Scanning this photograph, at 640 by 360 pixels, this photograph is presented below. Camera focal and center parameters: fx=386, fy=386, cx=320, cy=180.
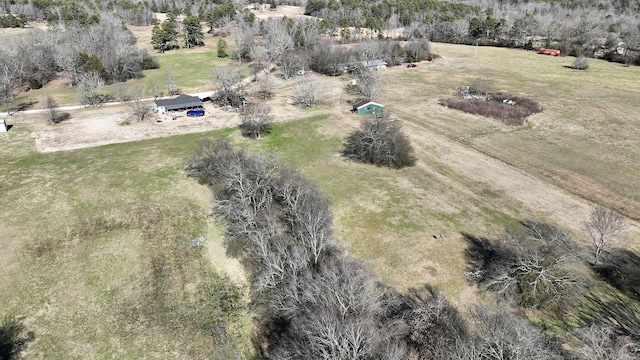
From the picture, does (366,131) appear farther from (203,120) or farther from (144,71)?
(144,71)

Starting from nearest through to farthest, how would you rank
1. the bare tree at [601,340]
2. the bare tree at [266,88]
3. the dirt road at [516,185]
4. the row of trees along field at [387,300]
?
the row of trees along field at [387,300], the bare tree at [601,340], the dirt road at [516,185], the bare tree at [266,88]

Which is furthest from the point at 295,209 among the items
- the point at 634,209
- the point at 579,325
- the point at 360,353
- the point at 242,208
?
the point at 634,209

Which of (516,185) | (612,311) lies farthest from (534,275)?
(516,185)

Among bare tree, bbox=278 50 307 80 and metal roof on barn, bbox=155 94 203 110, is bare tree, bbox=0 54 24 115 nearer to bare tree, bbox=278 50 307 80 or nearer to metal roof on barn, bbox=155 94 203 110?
metal roof on barn, bbox=155 94 203 110

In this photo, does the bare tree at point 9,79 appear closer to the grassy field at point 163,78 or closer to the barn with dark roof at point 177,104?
the grassy field at point 163,78

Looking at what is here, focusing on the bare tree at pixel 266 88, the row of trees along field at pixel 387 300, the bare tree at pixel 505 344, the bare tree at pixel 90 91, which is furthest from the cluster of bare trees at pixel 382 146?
the bare tree at pixel 90 91

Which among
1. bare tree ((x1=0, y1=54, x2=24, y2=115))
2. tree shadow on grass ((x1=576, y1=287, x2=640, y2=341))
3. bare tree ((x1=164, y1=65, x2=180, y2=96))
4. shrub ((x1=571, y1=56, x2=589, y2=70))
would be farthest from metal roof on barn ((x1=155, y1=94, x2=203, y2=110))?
shrub ((x1=571, y1=56, x2=589, y2=70))

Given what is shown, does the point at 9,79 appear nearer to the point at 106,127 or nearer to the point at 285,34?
the point at 106,127

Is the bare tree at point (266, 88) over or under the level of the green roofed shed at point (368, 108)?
over
